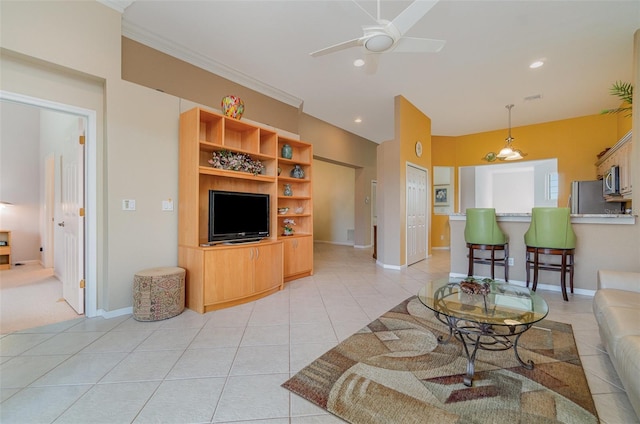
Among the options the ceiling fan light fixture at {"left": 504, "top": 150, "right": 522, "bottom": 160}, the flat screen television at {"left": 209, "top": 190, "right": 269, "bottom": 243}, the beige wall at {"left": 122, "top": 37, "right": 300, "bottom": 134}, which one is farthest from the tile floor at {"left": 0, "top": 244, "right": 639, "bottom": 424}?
the ceiling fan light fixture at {"left": 504, "top": 150, "right": 522, "bottom": 160}

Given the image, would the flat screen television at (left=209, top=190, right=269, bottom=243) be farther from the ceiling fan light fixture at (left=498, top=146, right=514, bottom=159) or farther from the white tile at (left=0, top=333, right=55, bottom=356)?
the ceiling fan light fixture at (left=498, top=146, right=514, bottom=159)

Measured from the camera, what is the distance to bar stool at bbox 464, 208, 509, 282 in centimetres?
381

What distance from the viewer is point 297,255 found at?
432 centimetres

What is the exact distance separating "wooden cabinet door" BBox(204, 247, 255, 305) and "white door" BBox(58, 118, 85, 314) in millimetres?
1317

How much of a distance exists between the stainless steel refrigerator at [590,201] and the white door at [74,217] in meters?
7.87

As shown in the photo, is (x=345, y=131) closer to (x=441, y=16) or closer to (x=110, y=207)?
(x=441, y=16)

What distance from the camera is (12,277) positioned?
4.28 metres

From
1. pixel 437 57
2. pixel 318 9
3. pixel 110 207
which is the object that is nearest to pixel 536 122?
pixel 437 57

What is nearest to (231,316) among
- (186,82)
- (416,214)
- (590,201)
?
(186,82)

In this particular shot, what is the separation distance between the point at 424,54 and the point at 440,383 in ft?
12.4

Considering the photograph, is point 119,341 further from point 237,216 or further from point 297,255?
point 297,255

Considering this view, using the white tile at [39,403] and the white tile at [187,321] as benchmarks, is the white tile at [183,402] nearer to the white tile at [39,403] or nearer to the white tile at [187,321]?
the white tile at [39,403]

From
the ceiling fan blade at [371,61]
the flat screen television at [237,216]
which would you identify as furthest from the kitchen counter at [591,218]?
the flat screen television at [237,216]

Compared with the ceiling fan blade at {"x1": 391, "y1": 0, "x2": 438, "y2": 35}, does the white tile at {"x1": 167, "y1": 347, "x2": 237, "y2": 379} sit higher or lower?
lower
